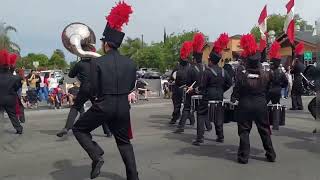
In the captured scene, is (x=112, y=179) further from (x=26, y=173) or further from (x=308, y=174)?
(x=308, y=174)

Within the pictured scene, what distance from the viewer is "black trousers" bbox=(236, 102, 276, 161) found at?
7.88m

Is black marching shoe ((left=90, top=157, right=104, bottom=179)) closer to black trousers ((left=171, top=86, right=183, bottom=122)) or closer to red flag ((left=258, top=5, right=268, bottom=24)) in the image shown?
black trousers ((left=171, top=86, right=183, bottom=122))

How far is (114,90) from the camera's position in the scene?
616cm

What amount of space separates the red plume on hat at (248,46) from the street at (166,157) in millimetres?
1697

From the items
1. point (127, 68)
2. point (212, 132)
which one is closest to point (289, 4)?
point (212, 132)

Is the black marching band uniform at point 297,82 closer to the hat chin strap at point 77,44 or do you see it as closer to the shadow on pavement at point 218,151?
the shadow on pavement at point 218,151

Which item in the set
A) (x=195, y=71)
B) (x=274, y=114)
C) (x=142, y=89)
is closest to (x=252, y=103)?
(x=274, y=114)

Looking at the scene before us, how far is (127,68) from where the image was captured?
623cm

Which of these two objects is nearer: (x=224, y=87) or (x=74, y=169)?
(x=74, y=169)

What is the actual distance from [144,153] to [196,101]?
1.82m

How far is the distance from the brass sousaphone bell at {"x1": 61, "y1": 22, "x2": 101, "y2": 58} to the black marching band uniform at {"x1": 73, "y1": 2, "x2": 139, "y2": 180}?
2.76 meters

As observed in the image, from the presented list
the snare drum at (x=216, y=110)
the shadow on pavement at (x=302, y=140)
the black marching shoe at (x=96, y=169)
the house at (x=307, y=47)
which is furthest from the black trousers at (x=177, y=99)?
the black marching shoe at (x=96, y=169)

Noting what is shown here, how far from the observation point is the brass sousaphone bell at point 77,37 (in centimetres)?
952

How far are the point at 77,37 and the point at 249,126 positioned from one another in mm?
3932
